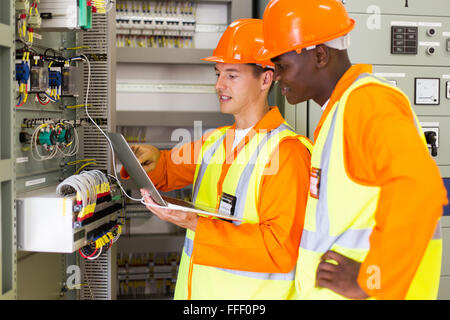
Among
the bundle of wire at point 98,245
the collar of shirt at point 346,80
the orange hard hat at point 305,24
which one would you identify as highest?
the orange hard hat at point 305,24

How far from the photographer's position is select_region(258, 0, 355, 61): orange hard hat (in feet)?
4.76

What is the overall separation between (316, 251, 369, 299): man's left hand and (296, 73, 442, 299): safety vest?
48mm

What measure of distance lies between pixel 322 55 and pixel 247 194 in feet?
2.26

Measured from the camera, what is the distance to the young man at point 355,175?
1062mm

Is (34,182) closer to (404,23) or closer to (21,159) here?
(21,159)

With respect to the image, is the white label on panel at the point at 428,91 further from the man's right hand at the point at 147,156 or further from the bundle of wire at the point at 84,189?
the bundle of wire at the point at 84,189

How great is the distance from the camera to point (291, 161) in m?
1.82

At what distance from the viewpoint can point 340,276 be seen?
1273 millimetres

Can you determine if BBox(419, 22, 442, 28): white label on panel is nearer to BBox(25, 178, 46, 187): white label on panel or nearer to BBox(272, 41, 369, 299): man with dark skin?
BBox(272, 41, 369, 299): man with dark skin

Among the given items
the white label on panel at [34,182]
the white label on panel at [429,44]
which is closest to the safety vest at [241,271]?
the white label on panel at [34,182]

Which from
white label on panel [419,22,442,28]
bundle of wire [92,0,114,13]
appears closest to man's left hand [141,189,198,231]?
bundle of wire [92,0,114,13]

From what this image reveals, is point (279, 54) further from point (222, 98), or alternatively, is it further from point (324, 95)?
point (222, 98)

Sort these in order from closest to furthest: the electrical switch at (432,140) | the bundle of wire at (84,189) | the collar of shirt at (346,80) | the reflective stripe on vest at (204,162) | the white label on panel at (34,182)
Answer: the collar of shirt at (346,80)
the bundle of wire at (84,189)
the white label on panel at (34,182)
the reflective stripe on vest at (204,162)
the electrical switch at (432,140)

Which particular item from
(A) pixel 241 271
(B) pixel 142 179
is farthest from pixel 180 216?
(A) pixel 241 271
